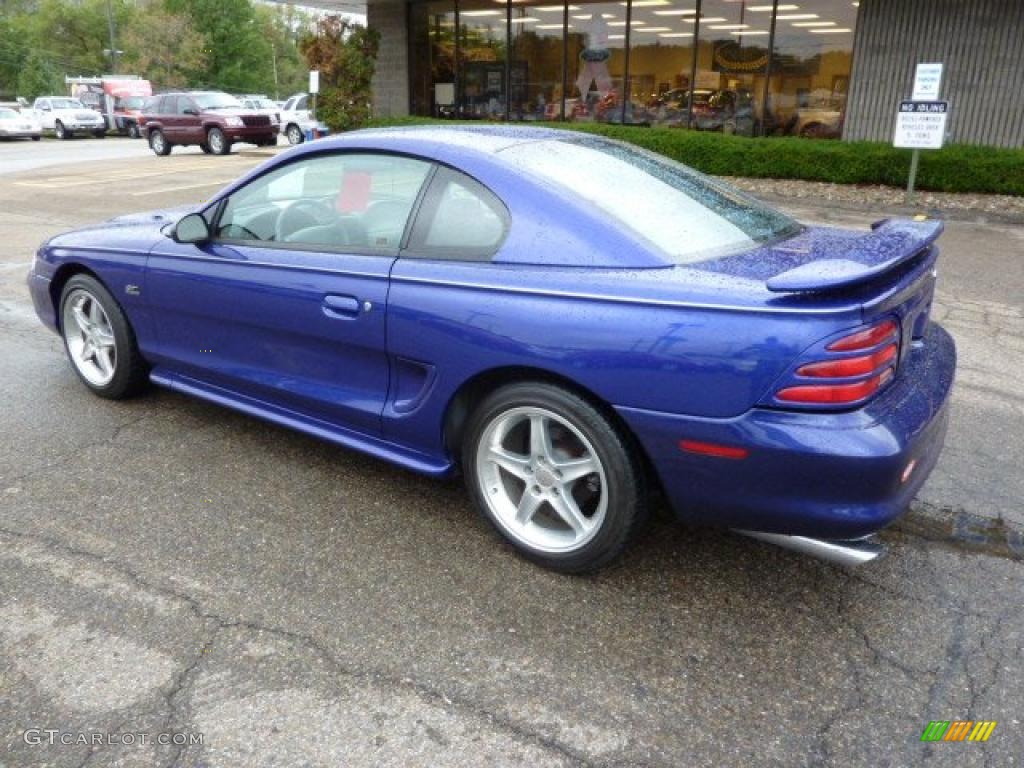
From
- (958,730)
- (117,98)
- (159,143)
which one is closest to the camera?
(958,730)

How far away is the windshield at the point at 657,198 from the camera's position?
2.91 meters

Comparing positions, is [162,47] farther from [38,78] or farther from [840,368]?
[840,368]

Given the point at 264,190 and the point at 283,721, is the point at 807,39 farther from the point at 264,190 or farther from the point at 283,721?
the point at 283,721

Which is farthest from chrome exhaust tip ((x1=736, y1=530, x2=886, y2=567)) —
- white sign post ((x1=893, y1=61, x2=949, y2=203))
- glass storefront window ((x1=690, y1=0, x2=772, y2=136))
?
glass storefront window ((x1=690, y1=0, x2=772, y2=136))

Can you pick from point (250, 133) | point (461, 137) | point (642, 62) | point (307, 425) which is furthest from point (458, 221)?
point (250, 133)

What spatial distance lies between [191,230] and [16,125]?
35895mm

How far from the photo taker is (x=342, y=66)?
19.4 m

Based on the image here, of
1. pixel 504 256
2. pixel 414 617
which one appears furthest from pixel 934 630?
pixel 504 256

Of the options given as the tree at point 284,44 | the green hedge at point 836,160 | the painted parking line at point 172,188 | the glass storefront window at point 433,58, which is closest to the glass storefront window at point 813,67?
the green hedge at point 836,160

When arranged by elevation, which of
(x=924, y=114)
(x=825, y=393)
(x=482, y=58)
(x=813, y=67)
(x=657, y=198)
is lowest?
(x=825, y=393)

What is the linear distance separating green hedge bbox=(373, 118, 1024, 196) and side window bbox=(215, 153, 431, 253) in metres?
9.15

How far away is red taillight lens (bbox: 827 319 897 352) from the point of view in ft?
7.80

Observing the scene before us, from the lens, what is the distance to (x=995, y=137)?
13938 mm

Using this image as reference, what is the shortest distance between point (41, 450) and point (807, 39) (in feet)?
49.6
